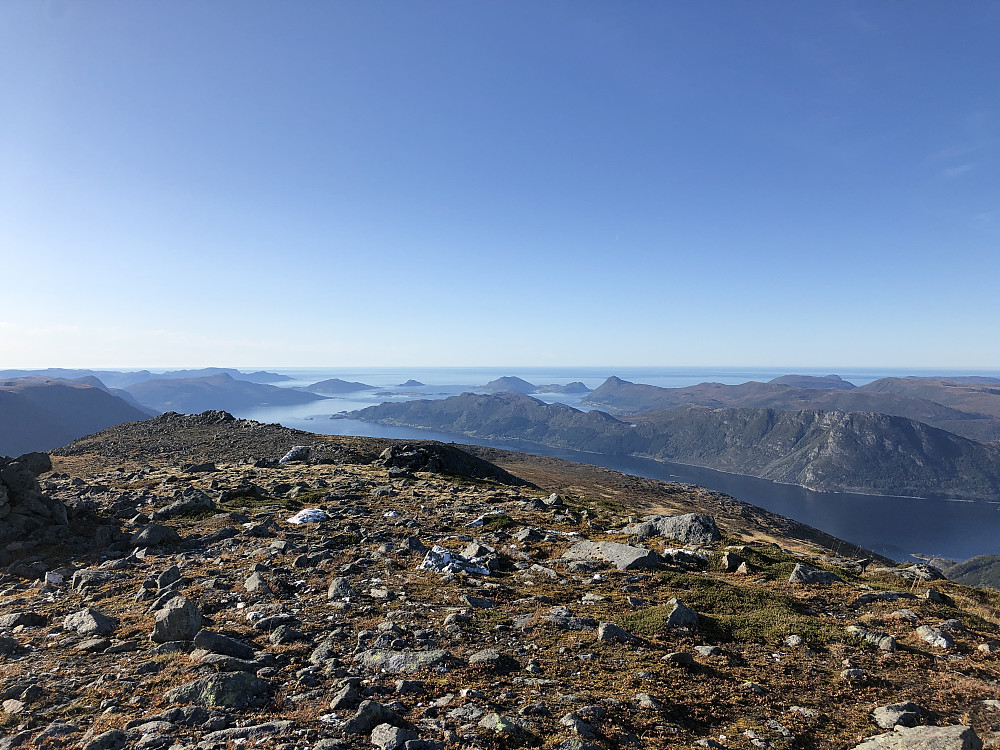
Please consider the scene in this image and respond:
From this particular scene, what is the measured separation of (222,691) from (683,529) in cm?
2183

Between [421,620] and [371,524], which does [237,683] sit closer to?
[421,620]

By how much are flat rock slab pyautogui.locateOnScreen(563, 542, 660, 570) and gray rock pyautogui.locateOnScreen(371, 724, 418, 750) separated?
1304 cm

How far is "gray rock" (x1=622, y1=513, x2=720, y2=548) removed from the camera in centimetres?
2383

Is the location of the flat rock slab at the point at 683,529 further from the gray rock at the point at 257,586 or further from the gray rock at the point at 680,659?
the gray rock at the point at 257,586

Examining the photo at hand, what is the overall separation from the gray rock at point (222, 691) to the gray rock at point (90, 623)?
17.3 feet

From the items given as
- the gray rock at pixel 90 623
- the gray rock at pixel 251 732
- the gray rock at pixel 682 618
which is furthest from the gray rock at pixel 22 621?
the gray rock at pixel 682 618

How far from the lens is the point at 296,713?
8828 millimetres

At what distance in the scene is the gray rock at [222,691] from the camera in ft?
29.9

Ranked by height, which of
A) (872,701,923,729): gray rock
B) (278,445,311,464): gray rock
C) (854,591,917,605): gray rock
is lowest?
(278,445,311,464): gray rock

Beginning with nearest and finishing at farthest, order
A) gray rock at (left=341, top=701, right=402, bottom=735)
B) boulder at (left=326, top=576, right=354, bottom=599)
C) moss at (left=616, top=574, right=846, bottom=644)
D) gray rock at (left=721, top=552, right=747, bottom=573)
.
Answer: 1. gray rock at (left=341, top=701, right=402, bottom=735)
2. moss at (left=616, top=574, right=846, bottom=644)
3. boulder at (left=326, top=576, right=354, bottom=599)
4. gray rock at (left=721, top=552, right=747, bottom=573)

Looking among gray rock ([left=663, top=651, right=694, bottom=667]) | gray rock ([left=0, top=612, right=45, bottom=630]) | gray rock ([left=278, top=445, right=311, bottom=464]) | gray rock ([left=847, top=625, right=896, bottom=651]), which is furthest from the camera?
gray rock ([left=278, top=445, right=311, bottom=464])

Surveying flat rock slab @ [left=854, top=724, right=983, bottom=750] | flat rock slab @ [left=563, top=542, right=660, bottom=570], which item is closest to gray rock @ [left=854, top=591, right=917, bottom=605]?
flat rock slab @ [left=563, top=542, right=660, bottom=570]

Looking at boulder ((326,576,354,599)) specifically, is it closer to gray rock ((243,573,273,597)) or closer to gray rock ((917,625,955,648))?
gray rock ((243,573,273,597))

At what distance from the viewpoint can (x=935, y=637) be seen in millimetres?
12617
